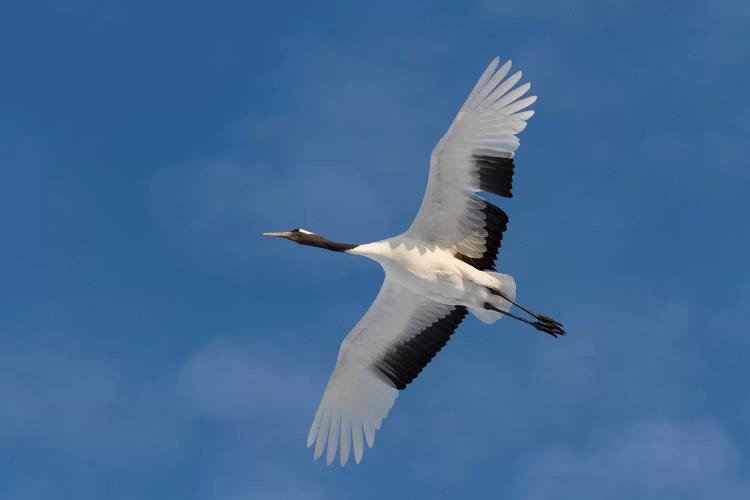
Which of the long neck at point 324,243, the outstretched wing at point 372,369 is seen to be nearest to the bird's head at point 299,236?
the long neck at point 324,243

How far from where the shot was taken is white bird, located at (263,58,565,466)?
19.2 metres

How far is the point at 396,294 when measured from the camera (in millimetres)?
20594

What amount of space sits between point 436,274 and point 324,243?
2198mm

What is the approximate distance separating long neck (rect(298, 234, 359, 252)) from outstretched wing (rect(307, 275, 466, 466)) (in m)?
1.28

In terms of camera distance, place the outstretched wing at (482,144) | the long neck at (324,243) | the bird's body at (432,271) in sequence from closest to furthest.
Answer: the outstretched wing at (482,144)
the bird's body at (432,271)
the long neck at (324,243)

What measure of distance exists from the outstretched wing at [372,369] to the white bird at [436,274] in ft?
0.06

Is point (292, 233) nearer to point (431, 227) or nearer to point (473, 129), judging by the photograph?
point (431, 227)

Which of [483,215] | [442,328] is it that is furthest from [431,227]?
[442,328]

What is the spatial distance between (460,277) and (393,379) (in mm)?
2613

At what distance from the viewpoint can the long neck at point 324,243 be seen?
20500 millimetres

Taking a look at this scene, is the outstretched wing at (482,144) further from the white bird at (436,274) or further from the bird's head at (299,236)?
the bird's head at (299,236)

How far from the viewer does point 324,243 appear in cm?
2081

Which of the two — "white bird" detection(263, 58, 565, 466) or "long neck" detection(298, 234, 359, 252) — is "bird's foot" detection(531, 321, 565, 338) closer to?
"white bird" detection(263, 58, 565, 466)

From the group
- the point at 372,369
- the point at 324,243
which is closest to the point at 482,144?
the point at 324,243
